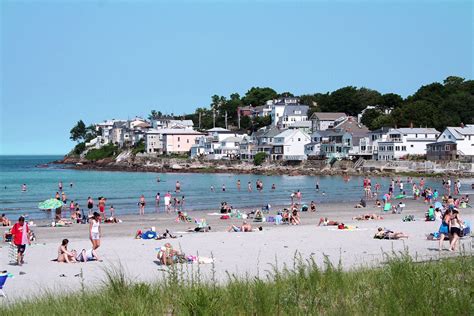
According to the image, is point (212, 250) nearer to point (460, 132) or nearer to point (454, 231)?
point (454, 231)

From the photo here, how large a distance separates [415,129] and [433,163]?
9.96 meters

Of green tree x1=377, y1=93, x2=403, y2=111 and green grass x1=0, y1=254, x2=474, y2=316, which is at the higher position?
green tree x1=377, y1=93, x2=403, y2=111

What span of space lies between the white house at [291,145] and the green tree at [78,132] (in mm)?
98657

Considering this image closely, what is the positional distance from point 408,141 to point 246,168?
27.0 metres

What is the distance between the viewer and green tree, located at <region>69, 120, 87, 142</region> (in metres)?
189

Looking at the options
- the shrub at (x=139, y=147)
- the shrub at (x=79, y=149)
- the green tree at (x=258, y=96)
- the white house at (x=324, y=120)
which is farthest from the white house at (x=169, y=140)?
the shrub at (x=79, y=149)

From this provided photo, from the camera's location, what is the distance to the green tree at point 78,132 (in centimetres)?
18912

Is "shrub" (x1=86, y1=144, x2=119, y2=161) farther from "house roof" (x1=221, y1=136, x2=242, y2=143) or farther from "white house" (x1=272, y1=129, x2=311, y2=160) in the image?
"white house" (x1=272, y1=129, x2=311, y2=160)

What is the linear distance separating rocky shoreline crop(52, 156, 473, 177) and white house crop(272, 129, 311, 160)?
120 inches

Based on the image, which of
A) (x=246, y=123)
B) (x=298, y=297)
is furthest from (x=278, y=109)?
(x=298, y=297)

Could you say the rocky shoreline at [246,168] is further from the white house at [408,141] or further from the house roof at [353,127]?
the house roof at [353,127]

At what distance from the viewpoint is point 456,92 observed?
357 ft

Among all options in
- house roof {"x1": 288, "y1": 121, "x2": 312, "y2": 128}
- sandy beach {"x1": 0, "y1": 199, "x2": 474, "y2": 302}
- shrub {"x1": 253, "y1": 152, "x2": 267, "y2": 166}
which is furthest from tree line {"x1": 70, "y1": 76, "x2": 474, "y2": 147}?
sandy beach {"x1": 0, "y1": 199, "x2": 474, "y2": 302}

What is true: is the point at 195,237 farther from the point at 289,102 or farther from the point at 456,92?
the point at 289,102
